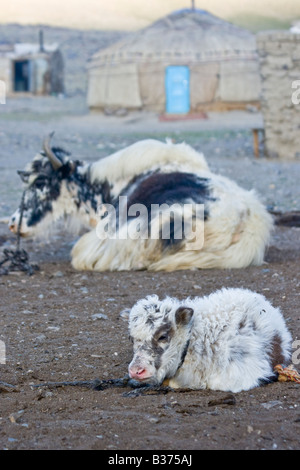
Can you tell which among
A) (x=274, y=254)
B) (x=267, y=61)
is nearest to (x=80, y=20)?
(x=267, y=61)

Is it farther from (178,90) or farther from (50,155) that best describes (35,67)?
(50,155)

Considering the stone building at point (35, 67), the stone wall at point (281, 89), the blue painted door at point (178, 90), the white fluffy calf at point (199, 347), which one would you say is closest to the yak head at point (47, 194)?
the white fluffy calf at point (199, 347)

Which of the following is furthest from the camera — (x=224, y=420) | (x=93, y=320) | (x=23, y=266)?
(x=23, y=266)

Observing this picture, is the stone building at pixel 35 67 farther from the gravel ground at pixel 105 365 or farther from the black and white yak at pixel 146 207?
the black and white yak at pixel 146 207

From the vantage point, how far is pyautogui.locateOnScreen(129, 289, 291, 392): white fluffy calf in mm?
3709

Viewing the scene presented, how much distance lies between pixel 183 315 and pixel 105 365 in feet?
2.40

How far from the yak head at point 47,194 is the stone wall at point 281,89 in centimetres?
722

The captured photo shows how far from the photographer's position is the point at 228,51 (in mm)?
23641

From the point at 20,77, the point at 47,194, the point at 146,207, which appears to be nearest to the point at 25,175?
the point at 47,194

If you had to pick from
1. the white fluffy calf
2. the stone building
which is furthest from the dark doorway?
the white fluffy calf

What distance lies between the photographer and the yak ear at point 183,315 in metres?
3.73

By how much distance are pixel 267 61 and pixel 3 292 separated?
900 centimetres

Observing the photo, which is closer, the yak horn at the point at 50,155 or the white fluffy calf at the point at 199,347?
the white fluffy calf at the point at 199,347
